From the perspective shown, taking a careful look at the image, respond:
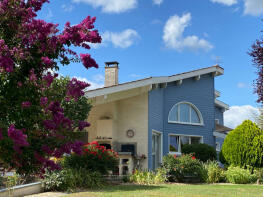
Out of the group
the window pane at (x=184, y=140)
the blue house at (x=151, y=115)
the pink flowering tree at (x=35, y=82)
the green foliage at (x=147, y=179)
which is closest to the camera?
the pink flowering tree at (x=35, y=82)

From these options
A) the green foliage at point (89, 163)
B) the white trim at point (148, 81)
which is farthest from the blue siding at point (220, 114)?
the green foliage at point (89, 163)

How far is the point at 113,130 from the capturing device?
48.6 ft

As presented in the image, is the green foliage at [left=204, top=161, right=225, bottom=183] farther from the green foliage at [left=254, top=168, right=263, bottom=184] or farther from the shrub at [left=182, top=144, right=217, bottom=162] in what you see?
the shrub at [left=182, top=144, right=217, bottom=162]

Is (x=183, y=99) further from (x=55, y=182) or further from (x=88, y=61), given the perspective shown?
(x=88, y=61)

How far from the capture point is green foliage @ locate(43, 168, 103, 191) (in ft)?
32.0

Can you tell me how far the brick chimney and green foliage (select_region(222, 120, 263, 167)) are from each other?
6692 millimetres

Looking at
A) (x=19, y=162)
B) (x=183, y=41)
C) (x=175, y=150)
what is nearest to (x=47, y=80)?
(x=19, y=162)

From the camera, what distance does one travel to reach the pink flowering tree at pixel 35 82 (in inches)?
127

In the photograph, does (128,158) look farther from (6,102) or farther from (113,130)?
(6,102)

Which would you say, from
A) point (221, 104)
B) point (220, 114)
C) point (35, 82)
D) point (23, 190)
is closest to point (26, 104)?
point (35, 82)

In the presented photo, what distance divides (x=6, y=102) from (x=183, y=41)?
1343 cm

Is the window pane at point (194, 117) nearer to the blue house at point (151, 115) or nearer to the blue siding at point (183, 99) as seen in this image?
the blue house at point (151, 115)

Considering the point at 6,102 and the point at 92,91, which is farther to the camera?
the point at 92,91

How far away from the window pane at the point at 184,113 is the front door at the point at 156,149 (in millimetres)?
2058
